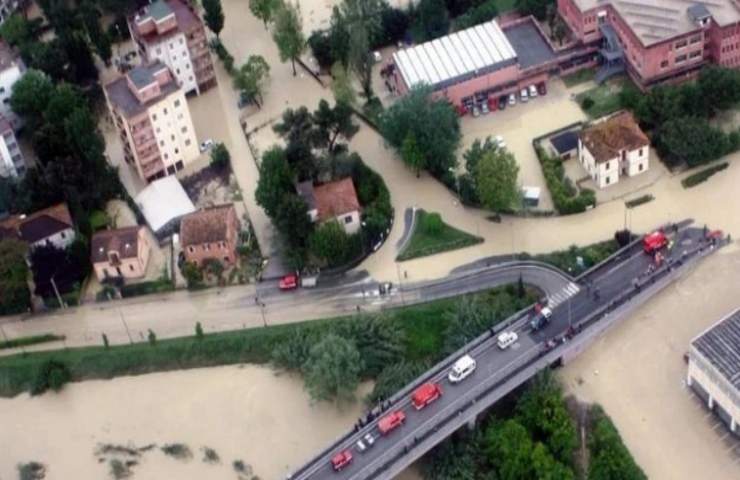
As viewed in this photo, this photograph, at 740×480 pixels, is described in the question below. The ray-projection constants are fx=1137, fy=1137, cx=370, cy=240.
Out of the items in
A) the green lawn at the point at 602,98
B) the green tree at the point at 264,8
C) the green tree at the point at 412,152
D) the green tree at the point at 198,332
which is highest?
the green tree at the point at 264,8

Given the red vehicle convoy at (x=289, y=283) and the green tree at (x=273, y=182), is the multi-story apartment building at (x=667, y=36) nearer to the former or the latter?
the green tree at (x=273, y=182)

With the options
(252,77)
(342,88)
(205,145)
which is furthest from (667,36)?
(205,145)

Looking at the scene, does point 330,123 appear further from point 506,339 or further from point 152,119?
point 506,339

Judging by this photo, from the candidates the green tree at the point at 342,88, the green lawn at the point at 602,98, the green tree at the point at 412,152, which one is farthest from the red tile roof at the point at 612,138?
the green tree at the point at 342,88

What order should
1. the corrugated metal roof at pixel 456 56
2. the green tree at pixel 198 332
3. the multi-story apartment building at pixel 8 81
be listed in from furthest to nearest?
the multi-story apartment building at pixel 8 81 < the corrugated metal roof at pixel 456 56 < the green tree at pixel 198 332

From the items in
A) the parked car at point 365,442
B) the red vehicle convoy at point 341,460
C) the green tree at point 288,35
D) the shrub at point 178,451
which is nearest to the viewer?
the red vehicle convoy at point 341,460

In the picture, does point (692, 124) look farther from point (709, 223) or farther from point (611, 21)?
point (611, 21)

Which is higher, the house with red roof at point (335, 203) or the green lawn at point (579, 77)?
the green lawn at point (579, 77)
